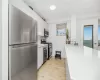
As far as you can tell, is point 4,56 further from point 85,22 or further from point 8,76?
point 85,22

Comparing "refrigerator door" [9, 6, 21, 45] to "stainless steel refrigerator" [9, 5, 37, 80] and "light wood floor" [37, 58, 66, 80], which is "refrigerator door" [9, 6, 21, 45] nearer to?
"stainless steel refrigerator" [9, 5, 37, 80]

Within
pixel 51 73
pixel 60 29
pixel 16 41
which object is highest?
pixel 60 29

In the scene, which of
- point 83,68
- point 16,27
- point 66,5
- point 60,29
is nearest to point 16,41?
point 16,27

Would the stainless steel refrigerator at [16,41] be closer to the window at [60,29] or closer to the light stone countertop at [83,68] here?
the light stone countertop at [83,68]

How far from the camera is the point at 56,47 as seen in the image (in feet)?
17.5

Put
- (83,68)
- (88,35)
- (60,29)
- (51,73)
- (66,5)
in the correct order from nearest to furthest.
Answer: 1. (83,68)
2. (51,73)
3. (66,5)
4. (88,35)
5. (60,29)

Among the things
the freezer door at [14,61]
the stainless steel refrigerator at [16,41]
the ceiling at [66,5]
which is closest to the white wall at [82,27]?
the ceiling at [66,5]

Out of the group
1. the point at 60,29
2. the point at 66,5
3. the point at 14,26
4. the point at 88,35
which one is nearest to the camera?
the point at 14,26

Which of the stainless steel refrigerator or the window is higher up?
the window

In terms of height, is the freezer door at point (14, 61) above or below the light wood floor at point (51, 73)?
above

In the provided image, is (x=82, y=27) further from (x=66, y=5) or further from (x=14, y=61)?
(x=14, y=61)

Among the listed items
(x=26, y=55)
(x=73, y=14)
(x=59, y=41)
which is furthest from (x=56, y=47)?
(x=26, y=55)

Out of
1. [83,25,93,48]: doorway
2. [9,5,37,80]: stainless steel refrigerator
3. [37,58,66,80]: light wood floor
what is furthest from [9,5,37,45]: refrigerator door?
[83,25,93,48]: doorway

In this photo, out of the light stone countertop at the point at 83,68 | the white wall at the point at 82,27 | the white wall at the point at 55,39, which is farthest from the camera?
the white wall at the point at 55,39
